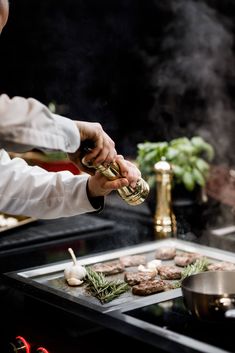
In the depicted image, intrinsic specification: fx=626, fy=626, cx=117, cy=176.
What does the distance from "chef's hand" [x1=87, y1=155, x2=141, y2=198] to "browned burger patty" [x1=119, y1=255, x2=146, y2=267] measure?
362 millimetres

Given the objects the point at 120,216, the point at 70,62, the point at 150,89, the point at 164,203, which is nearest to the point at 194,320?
the point at 164,203

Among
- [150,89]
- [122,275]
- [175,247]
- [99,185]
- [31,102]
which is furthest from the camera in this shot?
[150,89]

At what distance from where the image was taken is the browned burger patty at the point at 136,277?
2238mm

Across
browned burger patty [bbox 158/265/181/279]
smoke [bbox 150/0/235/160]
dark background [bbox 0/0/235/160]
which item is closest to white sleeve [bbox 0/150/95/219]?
browned burger patty [bbox 158/265/181/279]

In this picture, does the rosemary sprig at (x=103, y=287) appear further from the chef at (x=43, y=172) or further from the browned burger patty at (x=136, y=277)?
the chef at (x=43, y=172)

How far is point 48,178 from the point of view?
8.01 feet

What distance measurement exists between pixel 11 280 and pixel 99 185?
510 millimetres

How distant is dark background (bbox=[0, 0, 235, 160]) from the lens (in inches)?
149

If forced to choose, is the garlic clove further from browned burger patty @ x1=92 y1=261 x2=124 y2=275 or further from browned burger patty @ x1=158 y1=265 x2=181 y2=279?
browned burger patty @ x1=158 y1=265 x2=181 y2=279

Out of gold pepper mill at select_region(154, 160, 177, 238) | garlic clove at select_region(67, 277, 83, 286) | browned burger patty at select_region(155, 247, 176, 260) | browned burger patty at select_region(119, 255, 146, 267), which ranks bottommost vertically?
garlic clove at select_region(67, 277, 83, 286)

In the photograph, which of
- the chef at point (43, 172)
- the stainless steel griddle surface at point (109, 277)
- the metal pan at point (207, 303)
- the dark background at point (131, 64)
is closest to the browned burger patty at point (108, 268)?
the stainless steel griddle surface at point (109, 277)

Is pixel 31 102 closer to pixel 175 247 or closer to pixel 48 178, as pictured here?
pixel 48 178

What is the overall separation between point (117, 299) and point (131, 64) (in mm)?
2330

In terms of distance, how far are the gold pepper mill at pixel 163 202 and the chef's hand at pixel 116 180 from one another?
747mm
